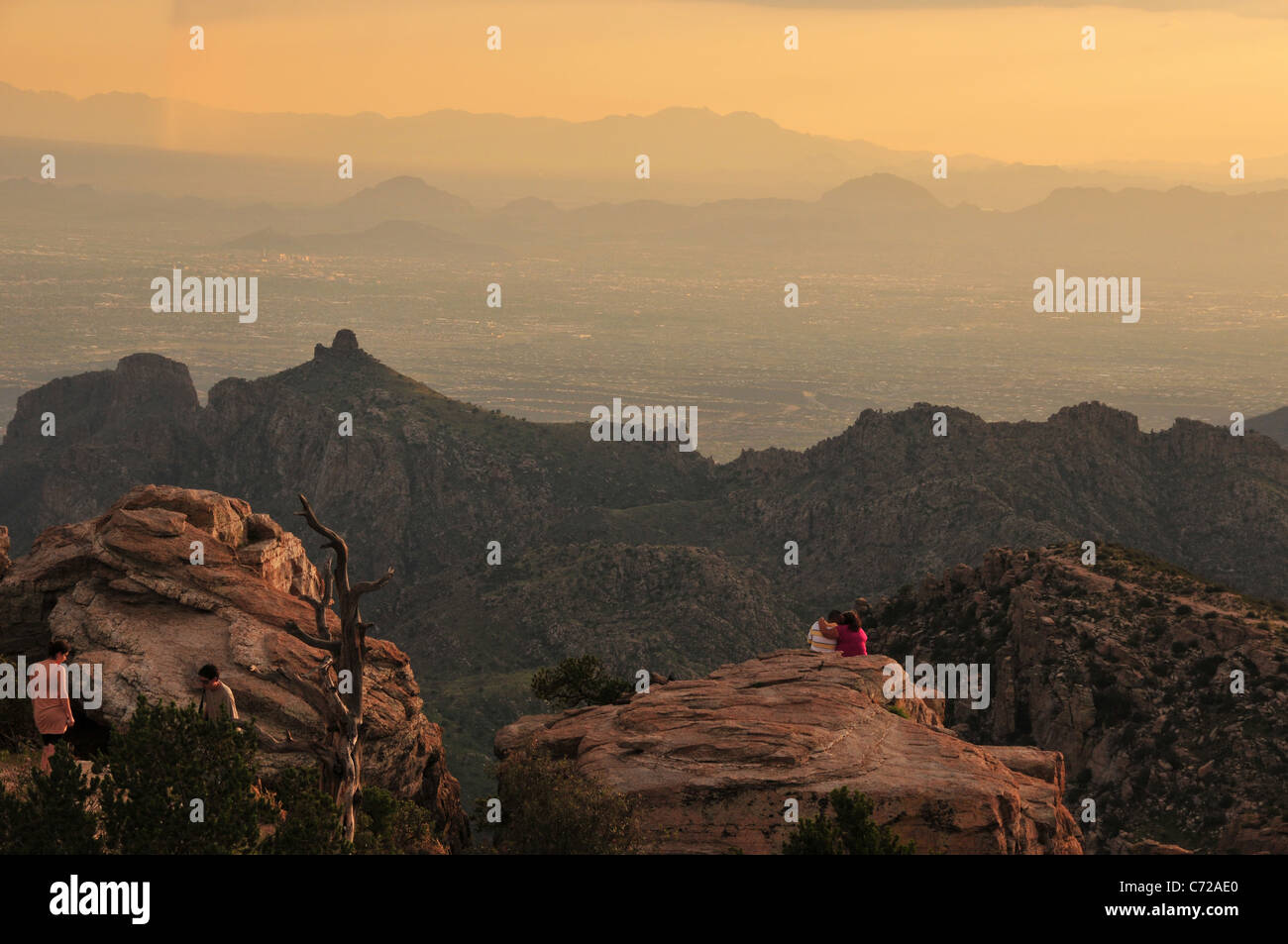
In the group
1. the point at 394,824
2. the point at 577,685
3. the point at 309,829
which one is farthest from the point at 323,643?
the point at 577,685

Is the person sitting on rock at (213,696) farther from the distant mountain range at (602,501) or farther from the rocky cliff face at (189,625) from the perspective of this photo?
the distant mountain range at (602,501)

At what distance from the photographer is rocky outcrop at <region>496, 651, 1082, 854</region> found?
27828mm

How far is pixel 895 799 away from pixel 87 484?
496 ft

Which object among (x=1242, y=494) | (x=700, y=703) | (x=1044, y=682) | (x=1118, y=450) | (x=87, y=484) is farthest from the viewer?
(x=87, y=484)

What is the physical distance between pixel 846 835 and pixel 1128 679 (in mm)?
34785

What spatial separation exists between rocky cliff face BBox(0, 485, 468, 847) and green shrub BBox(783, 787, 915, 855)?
11900 mm

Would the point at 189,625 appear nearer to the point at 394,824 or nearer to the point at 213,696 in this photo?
the point at 394,824

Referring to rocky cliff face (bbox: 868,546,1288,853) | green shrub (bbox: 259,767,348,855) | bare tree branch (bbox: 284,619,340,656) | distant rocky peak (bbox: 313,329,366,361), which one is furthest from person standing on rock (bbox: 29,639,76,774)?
distant rocky peak (bbox: 313,329,366,361)

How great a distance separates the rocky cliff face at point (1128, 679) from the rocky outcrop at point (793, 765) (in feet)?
39.7

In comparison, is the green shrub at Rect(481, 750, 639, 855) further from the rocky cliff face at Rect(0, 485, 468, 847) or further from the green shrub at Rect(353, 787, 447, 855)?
the rocky cliff face at Rect(0, 485, 468, 847)
